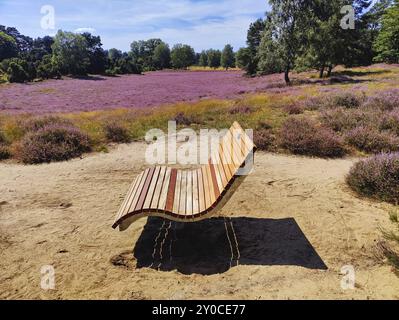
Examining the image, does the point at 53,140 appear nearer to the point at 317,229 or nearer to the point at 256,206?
the point at 256,206

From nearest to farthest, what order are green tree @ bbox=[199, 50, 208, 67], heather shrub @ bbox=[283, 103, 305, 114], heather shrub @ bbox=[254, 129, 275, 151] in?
heather shrub @ bbox=[254, 129, 275, 151]
heather shrub @ bbox=[283, 103, 305, 114]
green tree @ bbox=[199, 50, 208, 67]

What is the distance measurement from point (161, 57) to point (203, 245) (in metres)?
90.5

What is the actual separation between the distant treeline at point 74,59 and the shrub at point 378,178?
1782 inches

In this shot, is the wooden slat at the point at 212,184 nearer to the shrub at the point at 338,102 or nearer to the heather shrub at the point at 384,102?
the shrub at the point at 338,102

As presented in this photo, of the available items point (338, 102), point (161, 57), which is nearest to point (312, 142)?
point (338, 102)

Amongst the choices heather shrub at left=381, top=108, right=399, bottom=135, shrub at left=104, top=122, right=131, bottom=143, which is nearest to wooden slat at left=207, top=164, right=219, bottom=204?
shrub at left=104, top=122, right=131, bottom=143

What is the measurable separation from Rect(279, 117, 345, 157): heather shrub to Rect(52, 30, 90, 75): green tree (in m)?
54.4

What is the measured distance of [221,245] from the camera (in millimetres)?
4582

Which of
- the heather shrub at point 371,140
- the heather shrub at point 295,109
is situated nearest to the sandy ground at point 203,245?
the heather shrub at point 371,140

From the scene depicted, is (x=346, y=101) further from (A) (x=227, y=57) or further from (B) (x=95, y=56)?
(A) (x=227, y=57)

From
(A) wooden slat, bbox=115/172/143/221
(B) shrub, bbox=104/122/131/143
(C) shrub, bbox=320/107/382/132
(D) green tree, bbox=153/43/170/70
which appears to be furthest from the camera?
(D) green tree, bbox=153/43/170/70

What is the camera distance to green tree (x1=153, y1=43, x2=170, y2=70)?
8819cm

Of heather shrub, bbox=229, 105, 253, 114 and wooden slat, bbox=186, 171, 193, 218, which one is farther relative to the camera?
heather shrub, bbox=229, 105, 253, 114

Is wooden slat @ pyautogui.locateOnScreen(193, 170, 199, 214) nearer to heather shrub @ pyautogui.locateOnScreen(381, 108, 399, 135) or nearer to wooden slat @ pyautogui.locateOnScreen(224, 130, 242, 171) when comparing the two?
wooden slat @ pyautogui.locateOnScreen(224, 130, 242, 171)
